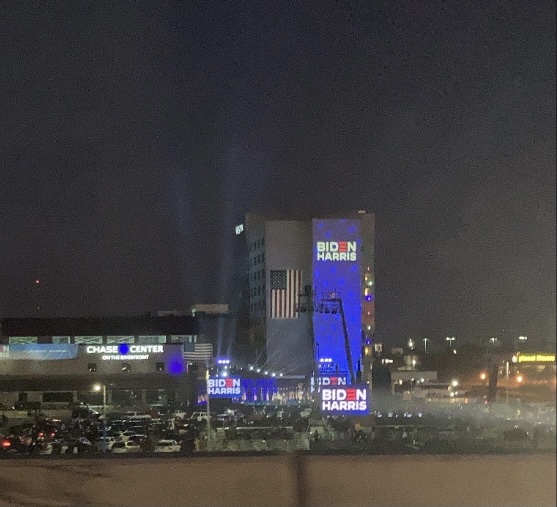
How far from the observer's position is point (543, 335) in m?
4.96

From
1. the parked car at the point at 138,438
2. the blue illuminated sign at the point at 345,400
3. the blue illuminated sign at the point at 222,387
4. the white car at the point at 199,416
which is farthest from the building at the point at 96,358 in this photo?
the parked car at the point at 138,438

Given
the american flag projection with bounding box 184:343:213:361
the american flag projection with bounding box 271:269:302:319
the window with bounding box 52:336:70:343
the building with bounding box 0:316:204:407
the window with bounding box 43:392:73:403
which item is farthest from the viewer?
the american flag projection with bounding box 271:269:302:319

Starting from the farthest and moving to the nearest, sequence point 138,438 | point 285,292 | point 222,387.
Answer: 1. point 285,292
2. point 222,387
3. point 138,438

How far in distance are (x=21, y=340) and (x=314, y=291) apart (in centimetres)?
2295

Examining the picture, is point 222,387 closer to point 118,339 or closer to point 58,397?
point 58,397

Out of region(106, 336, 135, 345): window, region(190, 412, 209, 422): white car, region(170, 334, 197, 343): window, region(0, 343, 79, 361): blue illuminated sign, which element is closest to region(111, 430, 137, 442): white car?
region(190, 412, 209, 422): white car

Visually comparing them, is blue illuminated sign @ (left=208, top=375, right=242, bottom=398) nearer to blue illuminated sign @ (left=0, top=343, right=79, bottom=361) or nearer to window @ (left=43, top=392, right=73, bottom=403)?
window @ (left=43, top=392, right=73, bottom=403)

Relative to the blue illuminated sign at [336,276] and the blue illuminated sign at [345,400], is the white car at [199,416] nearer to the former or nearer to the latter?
the blue illuminated sign at [345,400]

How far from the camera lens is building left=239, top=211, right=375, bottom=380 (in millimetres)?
60219

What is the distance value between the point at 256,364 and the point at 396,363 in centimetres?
1104

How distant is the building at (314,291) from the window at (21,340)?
65.0ft

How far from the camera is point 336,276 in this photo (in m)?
60.7

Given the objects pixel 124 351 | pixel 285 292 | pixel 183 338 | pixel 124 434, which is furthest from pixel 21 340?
pixel 124 434

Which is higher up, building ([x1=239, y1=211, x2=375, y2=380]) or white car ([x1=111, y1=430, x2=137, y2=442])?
building ([x1=239, y1=211, x2=375, y2=380])
